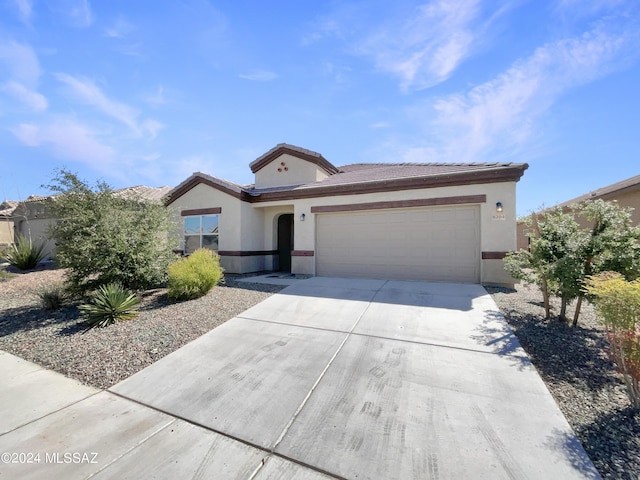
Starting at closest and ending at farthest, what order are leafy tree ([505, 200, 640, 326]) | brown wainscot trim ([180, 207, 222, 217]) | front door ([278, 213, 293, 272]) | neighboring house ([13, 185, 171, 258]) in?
leafy tree ([505, 200, 640, 326])
brown wainscot trim ([180, 207, 222, 217])
front door ([278, 213, 293, 272])
neighboring house ([13, 185, 171, 258])

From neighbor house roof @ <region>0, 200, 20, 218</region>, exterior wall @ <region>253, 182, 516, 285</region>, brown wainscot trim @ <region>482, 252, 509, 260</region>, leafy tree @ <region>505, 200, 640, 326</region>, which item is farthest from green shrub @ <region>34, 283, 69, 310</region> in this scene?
neighbor house roof @ <region>0, 200, 20, 218</region>

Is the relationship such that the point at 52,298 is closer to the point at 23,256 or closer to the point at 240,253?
the point at 240,253

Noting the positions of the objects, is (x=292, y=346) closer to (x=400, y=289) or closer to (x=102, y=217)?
(x=400, y=289)

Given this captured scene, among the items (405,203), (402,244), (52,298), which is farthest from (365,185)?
(52,298)

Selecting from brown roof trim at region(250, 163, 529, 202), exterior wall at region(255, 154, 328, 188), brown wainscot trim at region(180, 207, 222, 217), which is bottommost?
brown wainscot trim at region(180, 207, 222, 217)

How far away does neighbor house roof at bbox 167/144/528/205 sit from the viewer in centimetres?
898

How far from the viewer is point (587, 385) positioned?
352cm

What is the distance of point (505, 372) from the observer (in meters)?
3.85

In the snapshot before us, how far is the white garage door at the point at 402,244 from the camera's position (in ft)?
30.9

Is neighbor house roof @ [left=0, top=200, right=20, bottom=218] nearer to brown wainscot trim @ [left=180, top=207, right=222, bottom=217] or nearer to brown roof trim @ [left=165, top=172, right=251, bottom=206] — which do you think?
brown roof trim @ [left=165, top=172, right=251, bottom=206]

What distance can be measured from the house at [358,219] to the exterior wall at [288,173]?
0.05 m

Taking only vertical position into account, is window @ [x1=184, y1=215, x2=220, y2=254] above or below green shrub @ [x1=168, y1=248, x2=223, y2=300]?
above

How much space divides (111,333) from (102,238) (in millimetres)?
2908

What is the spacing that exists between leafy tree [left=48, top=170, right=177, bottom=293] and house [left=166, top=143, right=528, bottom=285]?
244cm
